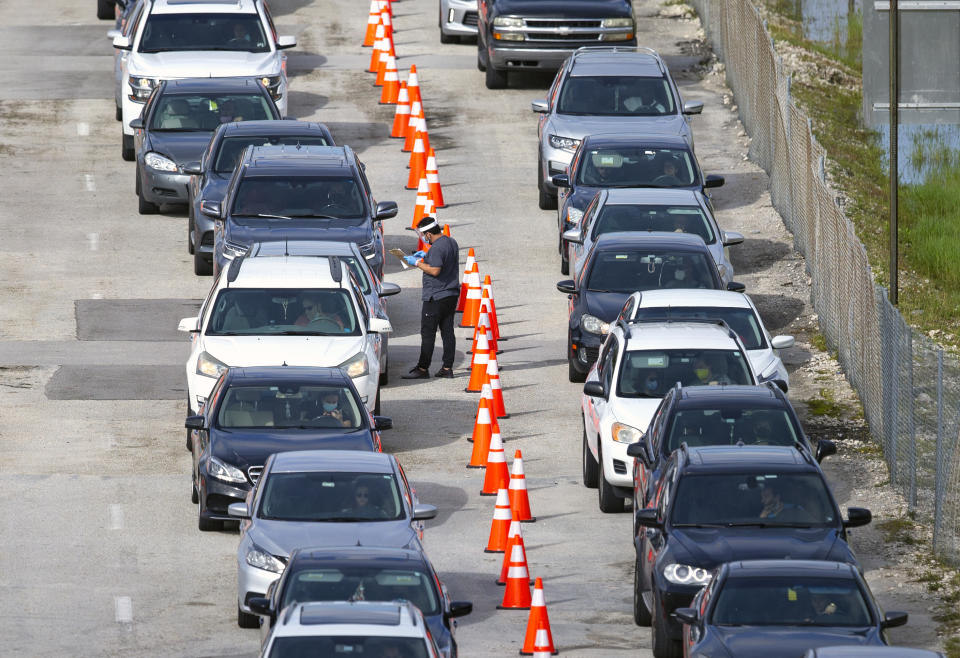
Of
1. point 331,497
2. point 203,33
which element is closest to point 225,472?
point 331,497

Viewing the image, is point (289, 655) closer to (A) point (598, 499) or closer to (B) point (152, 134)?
(A) point (598, 499)

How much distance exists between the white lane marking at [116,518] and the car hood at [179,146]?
9880 millimetres

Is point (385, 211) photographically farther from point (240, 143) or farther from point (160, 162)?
point (160, 162)

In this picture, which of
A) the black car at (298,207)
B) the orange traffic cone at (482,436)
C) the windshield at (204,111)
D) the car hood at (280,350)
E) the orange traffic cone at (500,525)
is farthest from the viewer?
the windshield at (204,111)

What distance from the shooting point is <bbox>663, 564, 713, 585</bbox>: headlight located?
14664 millimetres

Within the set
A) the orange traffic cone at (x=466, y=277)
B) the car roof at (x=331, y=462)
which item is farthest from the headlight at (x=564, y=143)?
the car roof at (x=331, y=462)

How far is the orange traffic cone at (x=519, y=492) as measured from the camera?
17703mm

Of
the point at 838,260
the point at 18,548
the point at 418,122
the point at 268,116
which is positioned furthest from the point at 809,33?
the point at 18,548

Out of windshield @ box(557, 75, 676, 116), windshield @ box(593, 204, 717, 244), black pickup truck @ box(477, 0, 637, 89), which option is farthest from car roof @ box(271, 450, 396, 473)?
black pickup truck @ box(477, 0, 637, 89)

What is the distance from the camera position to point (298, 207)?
25000mm

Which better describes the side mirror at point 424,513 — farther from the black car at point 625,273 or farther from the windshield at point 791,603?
the black car at point 625,273

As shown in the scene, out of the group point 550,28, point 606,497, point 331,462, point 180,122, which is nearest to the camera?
point 331,462

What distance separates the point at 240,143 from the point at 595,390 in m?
9.61

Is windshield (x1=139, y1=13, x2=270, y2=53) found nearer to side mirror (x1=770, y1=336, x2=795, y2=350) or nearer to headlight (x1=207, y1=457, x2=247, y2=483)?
side mirror (x1=770, y1=336, x2=795, y2=350)
